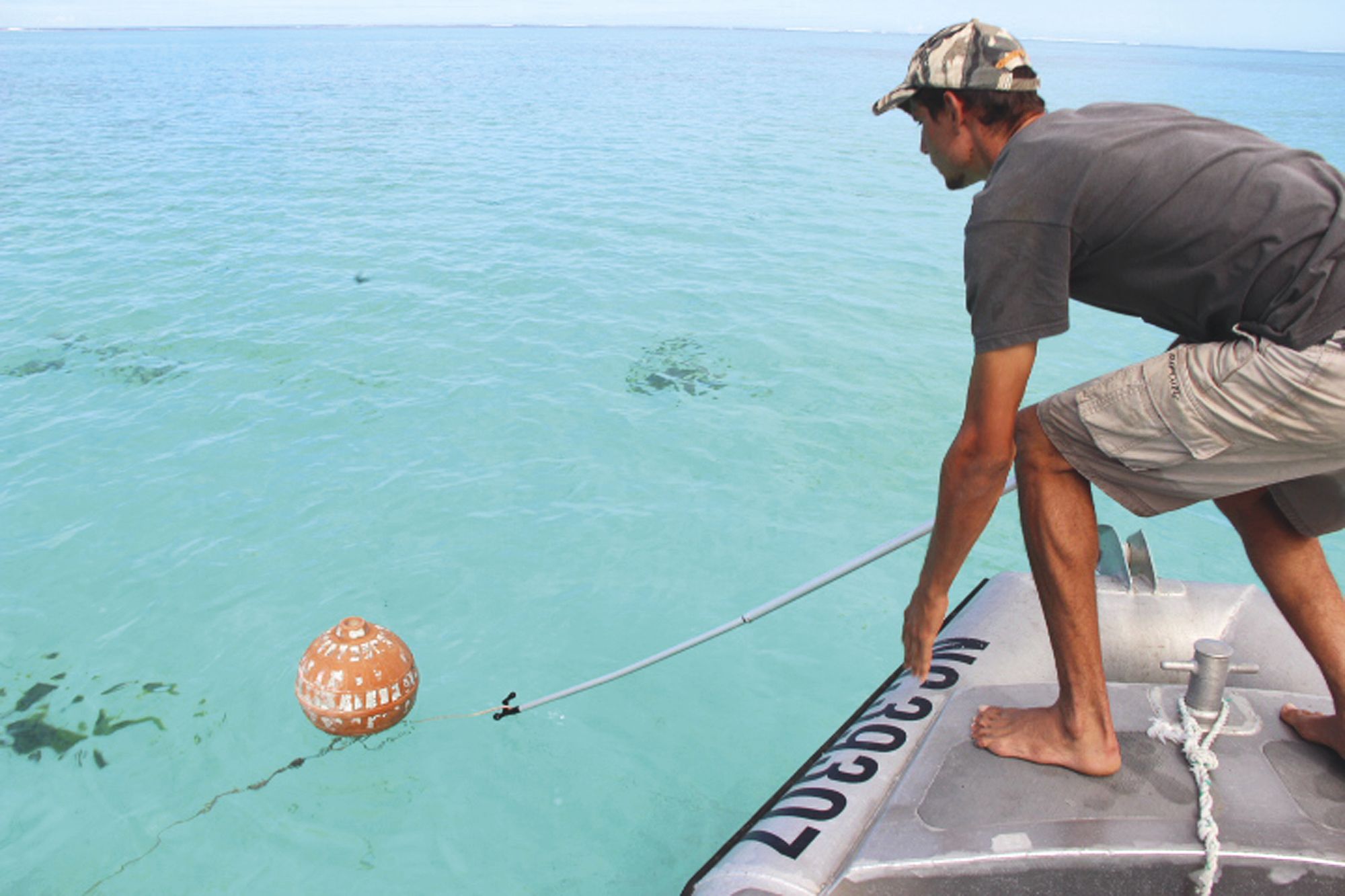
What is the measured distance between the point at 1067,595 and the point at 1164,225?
980 millimetres

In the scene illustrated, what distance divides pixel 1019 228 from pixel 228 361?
9197 mm

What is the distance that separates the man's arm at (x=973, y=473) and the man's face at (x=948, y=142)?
53 centimetres

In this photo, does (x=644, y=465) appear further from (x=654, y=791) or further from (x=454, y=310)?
(x=454, y=310)

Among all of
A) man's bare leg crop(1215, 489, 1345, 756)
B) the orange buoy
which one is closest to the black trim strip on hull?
man's bare leg crop(1215, 489, 1345, 756)

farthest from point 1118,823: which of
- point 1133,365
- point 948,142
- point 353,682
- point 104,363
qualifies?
point 104,363

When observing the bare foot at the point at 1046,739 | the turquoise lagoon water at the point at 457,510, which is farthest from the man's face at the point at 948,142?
the turquoise lagoon water at the point at 457,510

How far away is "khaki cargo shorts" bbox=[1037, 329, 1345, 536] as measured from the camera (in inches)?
92.4

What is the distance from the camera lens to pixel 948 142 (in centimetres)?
268

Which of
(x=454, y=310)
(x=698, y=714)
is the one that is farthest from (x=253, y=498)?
(x=454, y=310)

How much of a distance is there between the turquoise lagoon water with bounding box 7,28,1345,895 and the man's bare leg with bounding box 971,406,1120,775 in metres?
2.13

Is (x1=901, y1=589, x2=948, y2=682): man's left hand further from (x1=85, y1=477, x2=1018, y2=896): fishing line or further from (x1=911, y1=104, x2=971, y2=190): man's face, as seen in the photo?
(x1=911, y1=104, x2=971, y2=190): man's face

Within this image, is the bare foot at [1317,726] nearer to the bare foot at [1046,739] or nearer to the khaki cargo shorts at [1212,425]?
the bare foot at [1046,739]

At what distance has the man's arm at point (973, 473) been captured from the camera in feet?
7.97

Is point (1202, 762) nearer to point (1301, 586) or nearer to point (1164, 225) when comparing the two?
point (1301, 586)
